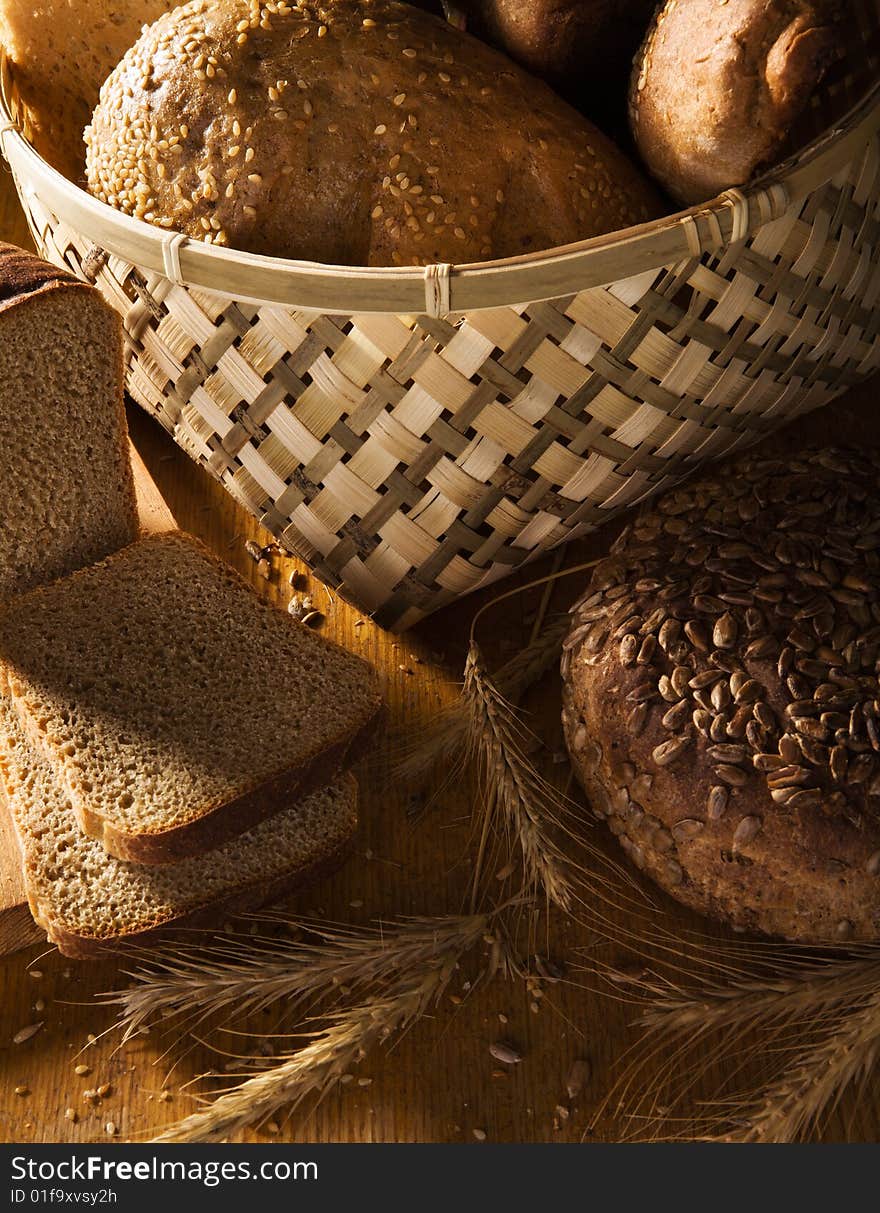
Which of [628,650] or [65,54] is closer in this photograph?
[628,650]

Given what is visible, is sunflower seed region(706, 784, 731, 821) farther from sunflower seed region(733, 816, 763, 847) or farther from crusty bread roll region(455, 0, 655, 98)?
crusty bread roll region(455, 0, 655, 98)

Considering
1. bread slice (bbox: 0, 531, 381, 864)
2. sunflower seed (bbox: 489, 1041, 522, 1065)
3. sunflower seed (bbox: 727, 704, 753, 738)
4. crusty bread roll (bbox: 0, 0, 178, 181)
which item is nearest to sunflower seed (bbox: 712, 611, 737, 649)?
sunflower seed (bbox: 727, 704, 753, 738)

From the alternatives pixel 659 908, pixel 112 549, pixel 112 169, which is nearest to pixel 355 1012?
pixel 659 908

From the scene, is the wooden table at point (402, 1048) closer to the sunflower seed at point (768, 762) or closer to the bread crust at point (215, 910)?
the bread crust at point (215, 910)

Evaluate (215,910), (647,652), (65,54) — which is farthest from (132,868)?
(65,54)

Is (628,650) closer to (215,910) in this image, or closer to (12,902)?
(215,910)

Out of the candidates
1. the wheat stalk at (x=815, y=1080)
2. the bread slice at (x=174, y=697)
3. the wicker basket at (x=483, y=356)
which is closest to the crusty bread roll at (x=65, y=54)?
the wicker basket at (x=483, y=356)
